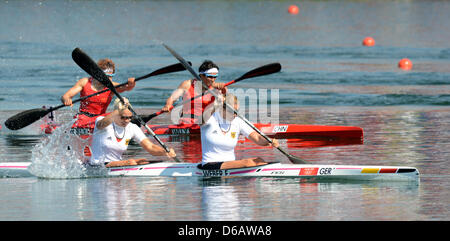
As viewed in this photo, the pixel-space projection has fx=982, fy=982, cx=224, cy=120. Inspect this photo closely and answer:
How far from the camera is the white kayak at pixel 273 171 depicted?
15.1 m

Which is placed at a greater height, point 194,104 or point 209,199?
point 194,104

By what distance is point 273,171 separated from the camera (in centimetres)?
1561

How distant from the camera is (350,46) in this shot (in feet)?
157

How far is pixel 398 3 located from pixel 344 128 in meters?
76.8

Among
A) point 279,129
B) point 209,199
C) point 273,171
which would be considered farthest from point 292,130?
point 209,199

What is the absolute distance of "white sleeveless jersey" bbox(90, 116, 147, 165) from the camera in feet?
51.7

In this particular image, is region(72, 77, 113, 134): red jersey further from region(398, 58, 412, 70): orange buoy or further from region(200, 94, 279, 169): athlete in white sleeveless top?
region(398, 58, 412, 70): orange buoy

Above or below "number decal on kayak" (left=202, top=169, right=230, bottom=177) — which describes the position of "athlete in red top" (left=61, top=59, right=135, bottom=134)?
above

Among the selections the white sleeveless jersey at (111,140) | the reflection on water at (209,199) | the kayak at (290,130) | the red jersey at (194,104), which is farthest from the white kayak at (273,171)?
the kayak at (290,130)

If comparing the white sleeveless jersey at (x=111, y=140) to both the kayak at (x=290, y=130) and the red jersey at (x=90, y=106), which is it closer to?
the red jersey at (x=90, y=106)

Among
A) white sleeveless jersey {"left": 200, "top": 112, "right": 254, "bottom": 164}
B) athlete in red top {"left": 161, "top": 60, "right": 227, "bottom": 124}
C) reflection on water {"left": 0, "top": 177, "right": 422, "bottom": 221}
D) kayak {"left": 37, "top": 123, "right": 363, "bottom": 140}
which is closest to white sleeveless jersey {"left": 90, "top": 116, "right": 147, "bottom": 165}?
reflection on water {"left": 0, "top": 177, "right": 422, "bottom": 221}

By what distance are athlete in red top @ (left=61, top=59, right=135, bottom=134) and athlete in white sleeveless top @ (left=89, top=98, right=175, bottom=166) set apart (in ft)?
6.36

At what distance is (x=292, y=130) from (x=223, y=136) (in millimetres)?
5884

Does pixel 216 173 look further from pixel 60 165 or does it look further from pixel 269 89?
pixel 269 89
